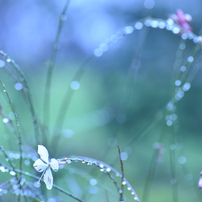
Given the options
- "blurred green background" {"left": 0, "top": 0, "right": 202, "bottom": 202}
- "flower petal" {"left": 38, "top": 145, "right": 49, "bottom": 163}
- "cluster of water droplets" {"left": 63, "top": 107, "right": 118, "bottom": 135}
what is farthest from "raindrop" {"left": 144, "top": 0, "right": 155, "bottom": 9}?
"cluster of water droplets" {"left": 63, "top": 107, "right": 118, "bottom": 135}

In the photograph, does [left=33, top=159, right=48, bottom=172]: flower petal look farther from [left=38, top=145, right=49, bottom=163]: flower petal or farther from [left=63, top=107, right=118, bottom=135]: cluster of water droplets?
[left=63, top=107, right=118, bottom=135]: cluster of water droplets

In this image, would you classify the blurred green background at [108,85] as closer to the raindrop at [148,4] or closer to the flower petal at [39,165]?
the raindrop at [148,4]

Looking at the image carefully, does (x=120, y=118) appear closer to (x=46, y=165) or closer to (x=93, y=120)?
(x=46, y=165)

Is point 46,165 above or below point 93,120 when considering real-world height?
below

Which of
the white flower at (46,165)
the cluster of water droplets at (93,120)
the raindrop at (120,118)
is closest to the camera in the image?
the white flower at (46,165)

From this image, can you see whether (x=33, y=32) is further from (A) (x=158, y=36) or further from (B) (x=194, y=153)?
(B) (x=194, y=153)

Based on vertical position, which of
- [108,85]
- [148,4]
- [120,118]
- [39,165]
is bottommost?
[39,165]

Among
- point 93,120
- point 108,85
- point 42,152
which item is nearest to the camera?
point 42,152

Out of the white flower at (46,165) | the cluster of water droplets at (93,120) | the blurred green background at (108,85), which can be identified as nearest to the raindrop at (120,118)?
the blurred green background at (108,85)

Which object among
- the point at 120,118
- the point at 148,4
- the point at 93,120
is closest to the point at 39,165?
the point at 120,118
